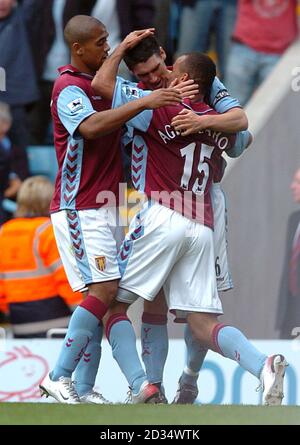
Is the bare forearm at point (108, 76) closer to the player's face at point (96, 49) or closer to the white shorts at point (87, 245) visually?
the player's face at point (96, 49)

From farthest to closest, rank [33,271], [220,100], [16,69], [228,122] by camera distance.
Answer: [16,69]
[33,271]
[220,100]
[228,122]

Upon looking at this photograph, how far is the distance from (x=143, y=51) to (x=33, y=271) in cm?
246

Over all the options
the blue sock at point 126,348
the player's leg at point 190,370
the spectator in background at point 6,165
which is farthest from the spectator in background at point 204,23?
the blue sock at point 126,348

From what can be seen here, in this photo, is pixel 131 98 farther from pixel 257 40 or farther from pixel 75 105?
pixel 257 40

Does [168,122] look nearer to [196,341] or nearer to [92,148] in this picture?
[92,148]

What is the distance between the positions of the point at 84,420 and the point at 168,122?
5.40ft

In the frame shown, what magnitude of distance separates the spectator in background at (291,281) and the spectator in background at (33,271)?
1.57 m

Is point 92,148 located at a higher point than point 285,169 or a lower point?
higher

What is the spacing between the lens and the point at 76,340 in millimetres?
7715

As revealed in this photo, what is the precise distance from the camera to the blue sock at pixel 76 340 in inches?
303

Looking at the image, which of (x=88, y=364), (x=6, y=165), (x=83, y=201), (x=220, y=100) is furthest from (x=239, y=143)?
(x=6, y=165)

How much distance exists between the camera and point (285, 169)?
10.8 m

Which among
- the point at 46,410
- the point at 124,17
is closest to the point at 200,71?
the point at 46,410

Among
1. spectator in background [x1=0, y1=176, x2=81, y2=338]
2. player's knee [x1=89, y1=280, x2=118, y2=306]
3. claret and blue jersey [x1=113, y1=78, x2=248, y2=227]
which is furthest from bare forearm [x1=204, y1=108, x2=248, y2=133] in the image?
spectator in background [x1=0, y1=176, x2=81, y2=338]
